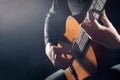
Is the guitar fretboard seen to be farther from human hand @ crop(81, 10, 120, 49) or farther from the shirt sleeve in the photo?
the shirt sleeve

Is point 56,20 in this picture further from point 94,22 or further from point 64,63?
point 94,22

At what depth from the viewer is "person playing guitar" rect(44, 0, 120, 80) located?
1.02m

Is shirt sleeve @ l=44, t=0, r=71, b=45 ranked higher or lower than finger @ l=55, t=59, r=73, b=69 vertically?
higher

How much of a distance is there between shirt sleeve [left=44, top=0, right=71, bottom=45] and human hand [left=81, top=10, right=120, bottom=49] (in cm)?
46

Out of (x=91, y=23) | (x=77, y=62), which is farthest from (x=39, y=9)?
(x=91, y=23)

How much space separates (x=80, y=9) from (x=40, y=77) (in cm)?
55

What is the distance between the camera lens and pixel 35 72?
1.64 m

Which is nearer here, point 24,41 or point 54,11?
point 54,11

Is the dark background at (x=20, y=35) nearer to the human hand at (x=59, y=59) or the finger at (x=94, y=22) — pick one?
the human hand at (x=59, y=59)

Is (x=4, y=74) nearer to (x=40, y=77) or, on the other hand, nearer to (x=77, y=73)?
(x=40, y=77)

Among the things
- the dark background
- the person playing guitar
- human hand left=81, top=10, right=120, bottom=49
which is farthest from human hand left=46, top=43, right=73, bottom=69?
the dark background

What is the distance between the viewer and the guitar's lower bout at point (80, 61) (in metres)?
1.07

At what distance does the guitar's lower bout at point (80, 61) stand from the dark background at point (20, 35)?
1.97ft

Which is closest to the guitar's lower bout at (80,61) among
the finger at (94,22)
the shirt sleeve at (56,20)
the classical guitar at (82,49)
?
the classical guitar at (82,49)
